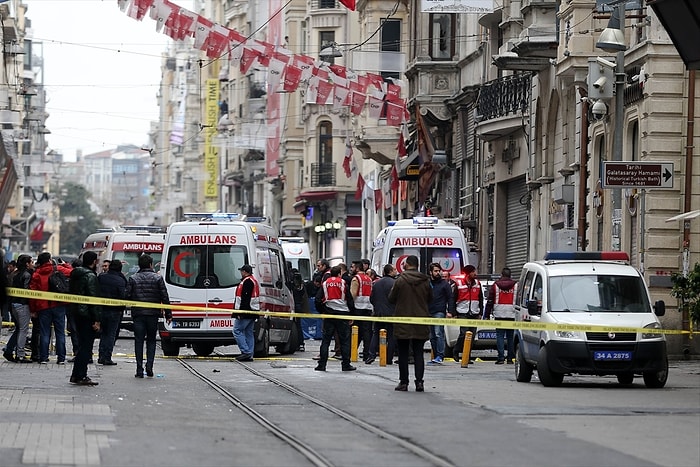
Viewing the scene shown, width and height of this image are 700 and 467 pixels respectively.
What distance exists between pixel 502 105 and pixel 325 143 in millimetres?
36887

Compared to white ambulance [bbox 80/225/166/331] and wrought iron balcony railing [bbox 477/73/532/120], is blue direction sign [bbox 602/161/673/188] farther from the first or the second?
white ambulance [bbox 80/225/166/331]

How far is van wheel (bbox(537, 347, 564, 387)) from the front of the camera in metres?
22.7

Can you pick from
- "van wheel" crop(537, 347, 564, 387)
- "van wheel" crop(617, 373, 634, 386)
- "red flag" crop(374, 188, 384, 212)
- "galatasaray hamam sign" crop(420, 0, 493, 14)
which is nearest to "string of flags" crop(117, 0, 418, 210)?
"galatasaray hamam sign" crop(420, 0, 493, 14)

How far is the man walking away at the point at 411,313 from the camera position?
21.8m

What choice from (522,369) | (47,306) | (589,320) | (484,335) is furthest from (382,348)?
(589,320)

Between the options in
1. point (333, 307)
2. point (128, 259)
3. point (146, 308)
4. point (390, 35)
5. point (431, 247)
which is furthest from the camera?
point (390, 35)

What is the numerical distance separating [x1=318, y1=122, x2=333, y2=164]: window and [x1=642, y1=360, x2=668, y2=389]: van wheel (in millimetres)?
57459

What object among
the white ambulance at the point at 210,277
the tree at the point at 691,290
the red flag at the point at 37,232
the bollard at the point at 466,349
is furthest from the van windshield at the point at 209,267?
the red flag at the point at 37,232

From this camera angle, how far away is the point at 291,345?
3447 cm

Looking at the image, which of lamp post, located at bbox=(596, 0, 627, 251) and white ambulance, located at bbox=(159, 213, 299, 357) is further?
white ambulance, located at bbox=(159, 213, 299, 357)

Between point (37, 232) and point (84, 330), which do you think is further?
point (37, 232)

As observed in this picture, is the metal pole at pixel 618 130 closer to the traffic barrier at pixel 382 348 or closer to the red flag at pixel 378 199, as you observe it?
the traffic barrier at pixel 382 348

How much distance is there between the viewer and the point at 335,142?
79.3m

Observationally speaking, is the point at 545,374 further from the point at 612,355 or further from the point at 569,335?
the point at 612,355
